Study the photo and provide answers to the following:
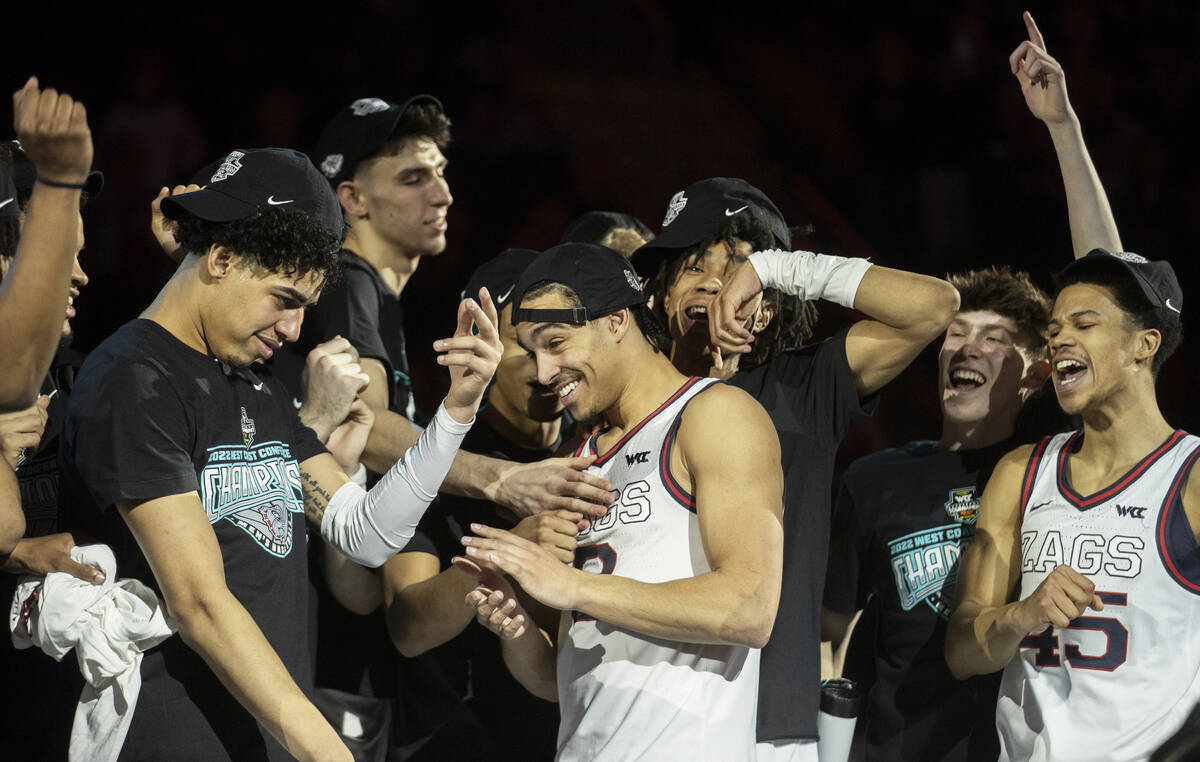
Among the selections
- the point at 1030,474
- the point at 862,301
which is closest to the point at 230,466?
the point at 862,301

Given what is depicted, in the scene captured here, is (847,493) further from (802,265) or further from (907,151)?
(907,151)

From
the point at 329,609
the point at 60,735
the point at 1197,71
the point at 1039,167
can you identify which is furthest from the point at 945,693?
the point at 1197,71

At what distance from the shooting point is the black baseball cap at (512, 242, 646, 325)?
269 cm

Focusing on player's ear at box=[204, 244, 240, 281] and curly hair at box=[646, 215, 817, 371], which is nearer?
player's ear at box=[204, 244, 240, 281]

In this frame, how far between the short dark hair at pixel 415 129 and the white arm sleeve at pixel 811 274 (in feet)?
5.93

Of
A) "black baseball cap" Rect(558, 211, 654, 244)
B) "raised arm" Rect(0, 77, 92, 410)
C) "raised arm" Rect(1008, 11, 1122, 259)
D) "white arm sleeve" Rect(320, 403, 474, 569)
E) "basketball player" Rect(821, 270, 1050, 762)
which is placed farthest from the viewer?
"black baseball cap" Rect(558, 211, 654, 244)

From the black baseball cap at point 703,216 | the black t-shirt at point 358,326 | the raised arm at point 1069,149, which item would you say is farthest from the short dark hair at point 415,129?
the raised arm at point 1069,149

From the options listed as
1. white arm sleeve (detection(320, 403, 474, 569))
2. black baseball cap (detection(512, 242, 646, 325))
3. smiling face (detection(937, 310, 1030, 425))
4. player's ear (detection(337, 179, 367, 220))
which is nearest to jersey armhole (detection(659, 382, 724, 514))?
black baseball cap (detection(512, 242, 646, 325))

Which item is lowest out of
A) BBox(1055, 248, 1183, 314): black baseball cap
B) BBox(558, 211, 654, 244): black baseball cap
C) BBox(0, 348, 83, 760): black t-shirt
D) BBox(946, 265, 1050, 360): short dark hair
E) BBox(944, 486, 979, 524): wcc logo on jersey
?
BBox(0, 348, 83, 760): black t-shirt

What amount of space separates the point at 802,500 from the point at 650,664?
0.60 metres

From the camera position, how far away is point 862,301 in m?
2.85

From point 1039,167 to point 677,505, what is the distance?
4646mm

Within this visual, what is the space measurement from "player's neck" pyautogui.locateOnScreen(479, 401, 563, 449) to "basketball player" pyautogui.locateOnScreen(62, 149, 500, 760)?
80cm

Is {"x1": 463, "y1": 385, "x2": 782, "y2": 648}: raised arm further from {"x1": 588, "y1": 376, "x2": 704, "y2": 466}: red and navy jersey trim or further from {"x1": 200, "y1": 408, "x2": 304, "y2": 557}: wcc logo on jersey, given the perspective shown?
{"x1": 200, "y1": 408, "x2": 304, "y2": 557}: wcc logo on jersey
